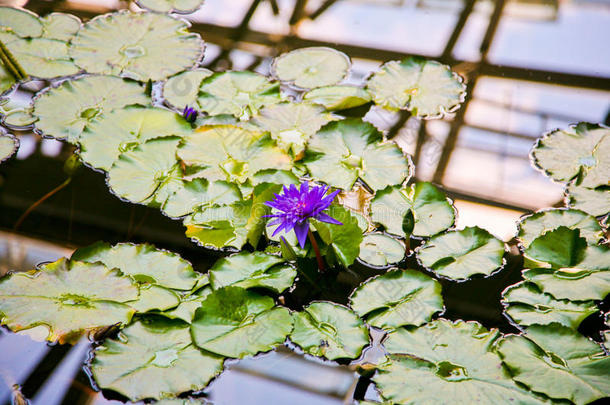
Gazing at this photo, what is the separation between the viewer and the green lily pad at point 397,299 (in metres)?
1.76

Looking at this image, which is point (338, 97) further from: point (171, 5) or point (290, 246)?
point (171, 5)

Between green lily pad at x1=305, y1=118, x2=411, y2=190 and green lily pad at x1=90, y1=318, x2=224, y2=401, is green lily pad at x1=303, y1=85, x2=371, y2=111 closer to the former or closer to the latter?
green lily pad at x1=305, y1=118, x2=411, y2=190

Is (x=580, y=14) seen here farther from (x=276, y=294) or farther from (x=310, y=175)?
(x=276, y=294)

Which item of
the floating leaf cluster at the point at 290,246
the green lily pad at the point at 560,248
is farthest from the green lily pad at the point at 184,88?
the green lily pad at the point at 560,248

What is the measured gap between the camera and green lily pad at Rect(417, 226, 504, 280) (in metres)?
1.93

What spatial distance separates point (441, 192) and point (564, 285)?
22.1 inches

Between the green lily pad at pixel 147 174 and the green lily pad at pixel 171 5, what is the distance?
1.29 meters

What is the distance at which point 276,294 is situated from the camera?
1895 mm

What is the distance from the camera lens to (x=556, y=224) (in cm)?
208

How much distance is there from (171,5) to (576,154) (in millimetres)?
2372

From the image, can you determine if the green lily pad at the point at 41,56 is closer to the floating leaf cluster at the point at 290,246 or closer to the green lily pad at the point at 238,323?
the floating leaf cluster at the point at 290,246

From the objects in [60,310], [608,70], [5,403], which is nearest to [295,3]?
[608,70]

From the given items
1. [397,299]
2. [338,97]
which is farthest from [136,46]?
[397,299]

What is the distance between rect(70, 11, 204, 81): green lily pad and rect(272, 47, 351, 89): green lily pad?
47 centimetres
